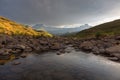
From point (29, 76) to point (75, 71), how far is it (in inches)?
381

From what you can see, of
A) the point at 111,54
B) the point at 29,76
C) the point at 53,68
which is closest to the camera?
the point at 29,76

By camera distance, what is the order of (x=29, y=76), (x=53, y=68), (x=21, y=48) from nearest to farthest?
(x=29, y=76) → (x=53, y=68) → (x=21, y=48)

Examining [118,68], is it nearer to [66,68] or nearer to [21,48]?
[66,68]

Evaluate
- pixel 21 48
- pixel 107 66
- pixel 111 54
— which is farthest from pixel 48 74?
pixel 21 48

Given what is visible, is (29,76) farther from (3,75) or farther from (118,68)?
(118,68)

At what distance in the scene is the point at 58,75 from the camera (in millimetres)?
30844

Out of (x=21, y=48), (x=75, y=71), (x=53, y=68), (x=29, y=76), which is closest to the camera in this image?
(x=29, y=76)

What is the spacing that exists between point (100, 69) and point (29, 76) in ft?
51.0

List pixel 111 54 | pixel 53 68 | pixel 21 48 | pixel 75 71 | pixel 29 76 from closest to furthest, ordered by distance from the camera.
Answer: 1. pixel 29 76
2. pixel 75 71
3. pixel 53 68
4. pixel 111 54
5. pixel 21 48

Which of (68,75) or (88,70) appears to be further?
(88,70)

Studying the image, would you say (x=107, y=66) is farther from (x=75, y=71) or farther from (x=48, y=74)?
(x=48, y=74)

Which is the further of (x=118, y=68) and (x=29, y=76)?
(x=118, y=68)

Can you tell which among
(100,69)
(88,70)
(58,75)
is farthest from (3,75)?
(100,69)

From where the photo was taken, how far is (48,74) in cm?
3148
